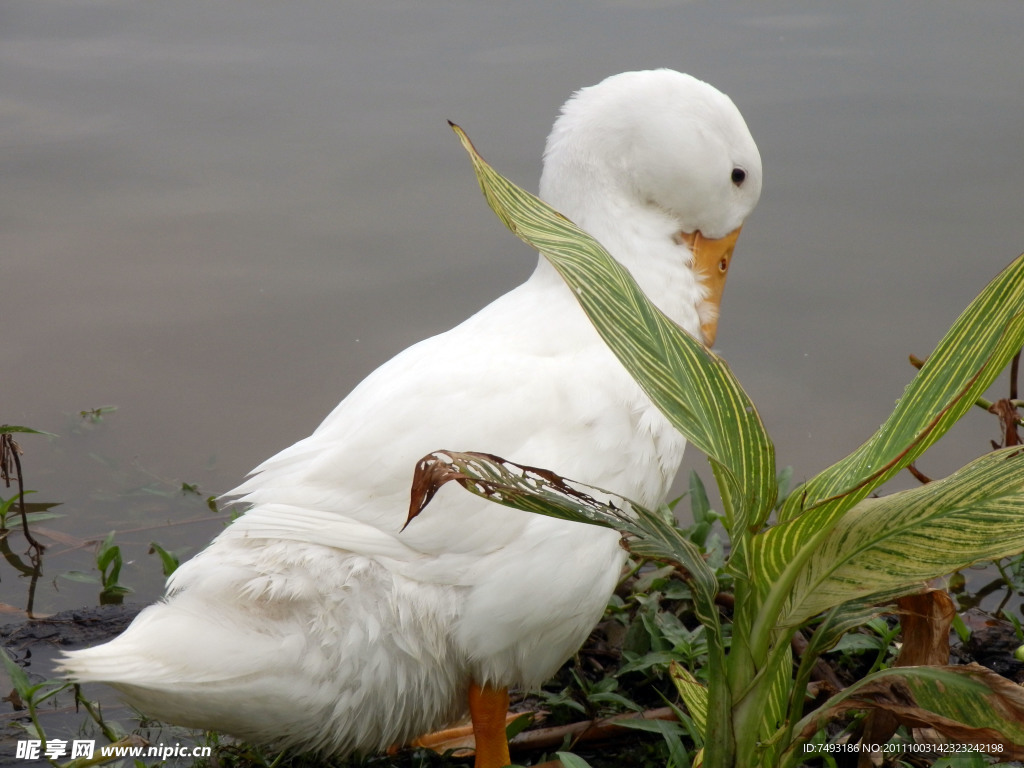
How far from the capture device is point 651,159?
2498 mm

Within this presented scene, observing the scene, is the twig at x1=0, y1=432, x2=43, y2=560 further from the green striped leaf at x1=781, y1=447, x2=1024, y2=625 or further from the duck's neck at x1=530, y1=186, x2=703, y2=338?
the green striped leaf at x1=781, y1=447, x2=1024, y2=625

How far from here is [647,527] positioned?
1.44m

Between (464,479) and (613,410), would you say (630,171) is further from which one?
(464,479)

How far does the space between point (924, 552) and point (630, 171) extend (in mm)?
1411

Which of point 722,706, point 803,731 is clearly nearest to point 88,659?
point 722,706

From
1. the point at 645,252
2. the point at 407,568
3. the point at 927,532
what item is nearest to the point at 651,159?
the point at 645,252

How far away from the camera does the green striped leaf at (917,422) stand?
1261mm

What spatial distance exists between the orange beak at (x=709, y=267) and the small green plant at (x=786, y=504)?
117 centimetres

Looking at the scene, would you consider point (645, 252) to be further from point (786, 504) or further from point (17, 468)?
point (17, 468)

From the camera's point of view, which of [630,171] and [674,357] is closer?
[674,357]

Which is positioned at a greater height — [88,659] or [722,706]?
[88,659]

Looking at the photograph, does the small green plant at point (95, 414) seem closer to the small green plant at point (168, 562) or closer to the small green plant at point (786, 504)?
the small green plant at point (168, 562)

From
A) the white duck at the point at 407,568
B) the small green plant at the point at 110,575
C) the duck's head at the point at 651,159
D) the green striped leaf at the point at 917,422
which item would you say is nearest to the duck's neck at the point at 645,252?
the duck's head at the point at 651,159

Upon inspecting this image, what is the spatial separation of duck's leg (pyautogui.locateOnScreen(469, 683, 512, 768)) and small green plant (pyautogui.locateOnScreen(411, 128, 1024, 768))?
0.70 meters
